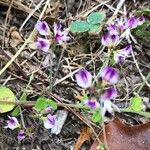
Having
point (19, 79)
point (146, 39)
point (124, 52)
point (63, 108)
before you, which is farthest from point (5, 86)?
point (146, 39)

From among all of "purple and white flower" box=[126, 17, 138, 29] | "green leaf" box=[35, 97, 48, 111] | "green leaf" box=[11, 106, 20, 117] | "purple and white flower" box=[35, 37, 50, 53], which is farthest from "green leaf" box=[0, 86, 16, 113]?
"purple and white flower" box=[126, 17, 138, 29]

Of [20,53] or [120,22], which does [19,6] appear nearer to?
[20,53]

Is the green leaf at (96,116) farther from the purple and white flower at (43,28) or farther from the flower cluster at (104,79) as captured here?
the purple and white flower at (43,28)

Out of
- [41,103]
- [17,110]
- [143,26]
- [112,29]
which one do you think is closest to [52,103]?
[41,103]

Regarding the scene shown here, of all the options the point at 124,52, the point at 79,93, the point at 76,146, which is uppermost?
the point at 124,52

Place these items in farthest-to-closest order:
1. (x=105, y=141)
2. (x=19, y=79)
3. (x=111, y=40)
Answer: (x=19, y=79) < (x=111, y=40) < (x=105, y=141)
